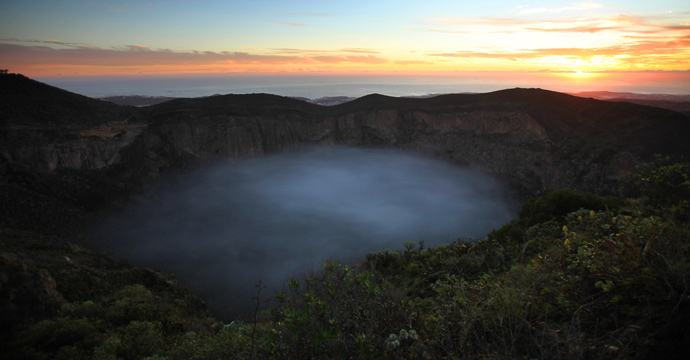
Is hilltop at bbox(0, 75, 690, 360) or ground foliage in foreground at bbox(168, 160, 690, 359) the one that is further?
hilltop at bbox(0, 75, 690, 360)

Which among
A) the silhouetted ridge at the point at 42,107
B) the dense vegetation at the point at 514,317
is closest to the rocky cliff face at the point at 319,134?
the silhouetted ridge at the point at 42,107

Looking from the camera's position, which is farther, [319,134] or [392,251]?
[319,134]

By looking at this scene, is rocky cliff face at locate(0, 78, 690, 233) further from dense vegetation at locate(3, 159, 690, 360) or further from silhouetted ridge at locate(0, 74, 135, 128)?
dense vegetation at locate(3, 159, 690, 360)

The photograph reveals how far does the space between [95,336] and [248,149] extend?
28.9 metres

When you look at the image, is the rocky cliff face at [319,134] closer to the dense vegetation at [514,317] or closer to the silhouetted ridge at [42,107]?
the silhouetted ridge at [42,107]

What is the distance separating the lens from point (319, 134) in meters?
39.2

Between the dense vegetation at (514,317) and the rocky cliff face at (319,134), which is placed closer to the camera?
the dense vegetation at (514,317)

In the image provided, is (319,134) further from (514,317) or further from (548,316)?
(514,317)

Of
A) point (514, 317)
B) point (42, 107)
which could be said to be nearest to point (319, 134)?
point (42, 107)

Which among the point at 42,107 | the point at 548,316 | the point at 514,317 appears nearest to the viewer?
the point at 514,317

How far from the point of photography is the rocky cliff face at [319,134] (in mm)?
22875

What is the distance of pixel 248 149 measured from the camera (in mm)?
35469

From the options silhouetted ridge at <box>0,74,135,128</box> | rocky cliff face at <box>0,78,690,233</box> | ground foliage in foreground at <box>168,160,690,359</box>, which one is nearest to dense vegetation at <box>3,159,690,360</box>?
ground foliage in foreground at <box>168,160,690,359</box>

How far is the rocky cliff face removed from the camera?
2288cm
